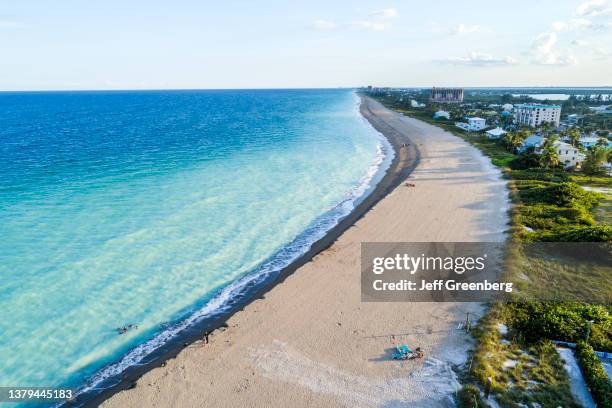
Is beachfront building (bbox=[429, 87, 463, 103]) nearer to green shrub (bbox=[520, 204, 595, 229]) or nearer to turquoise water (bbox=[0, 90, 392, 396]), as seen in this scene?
turquoise water (bbox=[0, 90, 392, 396])

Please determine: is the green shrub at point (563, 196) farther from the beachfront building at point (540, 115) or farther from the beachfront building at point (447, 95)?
the beachfront building at point (447, 95)

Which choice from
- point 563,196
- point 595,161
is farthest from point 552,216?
point 595,161

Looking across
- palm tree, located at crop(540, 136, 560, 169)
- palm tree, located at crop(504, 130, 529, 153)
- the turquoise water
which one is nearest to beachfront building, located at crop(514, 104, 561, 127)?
palm tree, located at crop(504, 130, 529, 153)

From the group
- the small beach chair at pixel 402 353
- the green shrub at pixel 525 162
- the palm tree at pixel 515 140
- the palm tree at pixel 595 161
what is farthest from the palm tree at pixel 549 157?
the small beach chair at pixel 402 353

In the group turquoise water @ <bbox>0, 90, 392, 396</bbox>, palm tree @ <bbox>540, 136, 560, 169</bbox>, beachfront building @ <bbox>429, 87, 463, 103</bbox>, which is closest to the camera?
turquoise water @ <bbox>0, 90, 392, 396</bbox>

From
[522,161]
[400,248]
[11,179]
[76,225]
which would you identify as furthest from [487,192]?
[11,179]

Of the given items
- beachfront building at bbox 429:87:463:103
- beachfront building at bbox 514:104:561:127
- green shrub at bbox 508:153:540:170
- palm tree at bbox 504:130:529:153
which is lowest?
green shrub at bbox 508:153:540:170

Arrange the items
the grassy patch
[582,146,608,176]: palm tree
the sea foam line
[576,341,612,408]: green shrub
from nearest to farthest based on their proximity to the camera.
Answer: [576,341,612,408]: green shrub, the grassy patch, the sea foam line, [582,146,608,176]: palm tree
